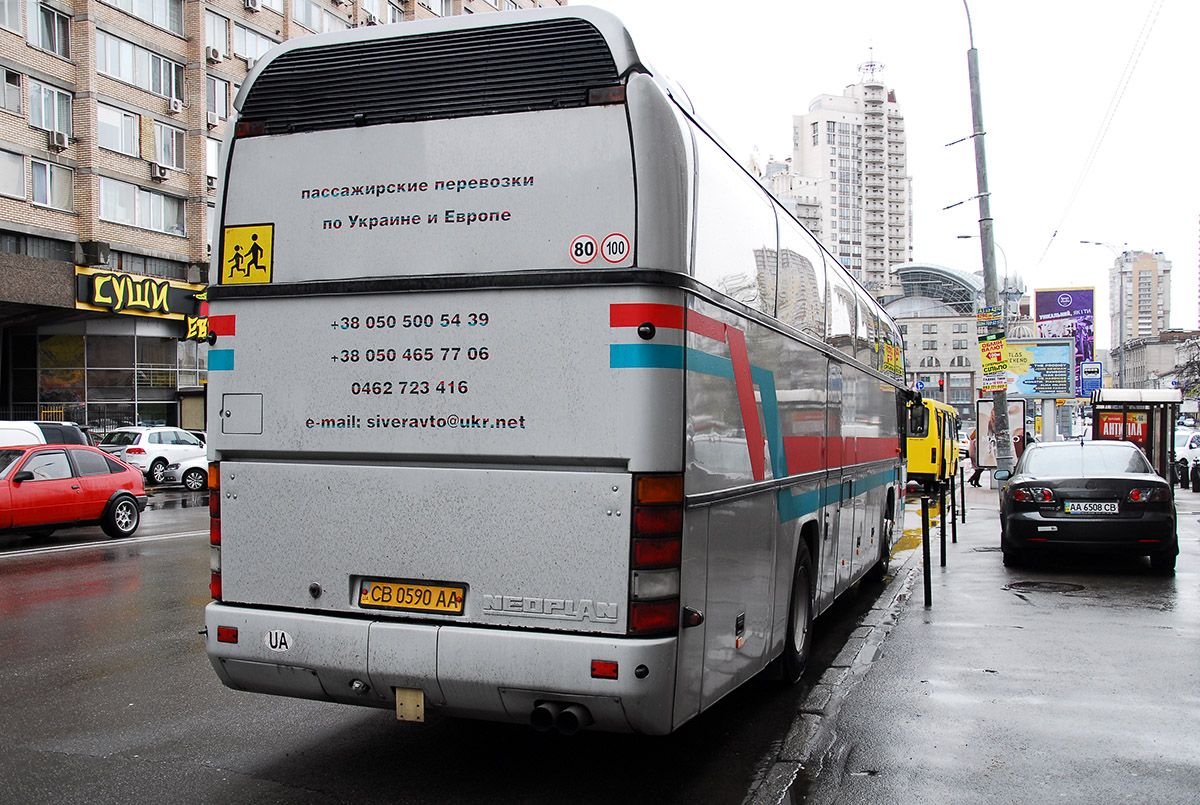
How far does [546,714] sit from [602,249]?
1.94 metres

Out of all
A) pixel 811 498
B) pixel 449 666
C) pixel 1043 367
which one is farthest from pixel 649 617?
pixel 1043 367

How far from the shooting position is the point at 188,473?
2756cm

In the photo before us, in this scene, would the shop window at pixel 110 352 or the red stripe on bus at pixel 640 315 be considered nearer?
the red stripe on bus at pixel 640 315

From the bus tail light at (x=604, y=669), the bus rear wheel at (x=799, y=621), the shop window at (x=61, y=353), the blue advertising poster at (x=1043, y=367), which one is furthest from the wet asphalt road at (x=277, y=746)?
the blue advertising poster at (x=1043, y=367)

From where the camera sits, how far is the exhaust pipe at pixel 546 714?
14.3 ft

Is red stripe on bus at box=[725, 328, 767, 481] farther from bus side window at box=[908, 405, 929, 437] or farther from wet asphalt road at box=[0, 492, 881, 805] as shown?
bus side window at box=[908, 405, 929, 437]

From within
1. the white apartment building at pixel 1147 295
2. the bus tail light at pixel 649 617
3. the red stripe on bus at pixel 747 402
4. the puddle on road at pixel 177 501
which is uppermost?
the white apartment building at pixel 1147 295

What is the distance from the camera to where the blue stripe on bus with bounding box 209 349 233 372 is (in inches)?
197

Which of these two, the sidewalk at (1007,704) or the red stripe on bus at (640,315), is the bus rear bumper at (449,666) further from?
the red stripe on bus at (640,315)

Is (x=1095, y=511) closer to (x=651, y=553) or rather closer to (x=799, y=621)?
(x=799, y=621)

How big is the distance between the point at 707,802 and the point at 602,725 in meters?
0.73

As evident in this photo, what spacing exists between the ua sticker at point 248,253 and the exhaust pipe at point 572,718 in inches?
94.3

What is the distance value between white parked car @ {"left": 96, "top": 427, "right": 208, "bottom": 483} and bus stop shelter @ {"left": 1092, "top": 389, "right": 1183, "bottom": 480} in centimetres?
2319

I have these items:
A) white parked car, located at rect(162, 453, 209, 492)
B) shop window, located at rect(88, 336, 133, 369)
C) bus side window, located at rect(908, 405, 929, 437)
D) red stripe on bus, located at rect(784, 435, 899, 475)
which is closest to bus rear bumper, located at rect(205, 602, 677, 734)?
red stripe on bus, located at rect(784, 435, 899, 475)
